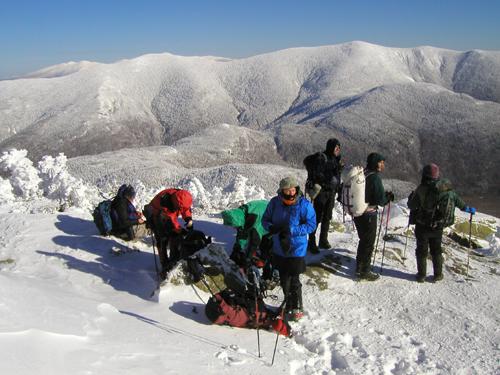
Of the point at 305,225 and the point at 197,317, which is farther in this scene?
the point at 197,317

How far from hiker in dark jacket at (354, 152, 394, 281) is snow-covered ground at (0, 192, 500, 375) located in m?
0.34

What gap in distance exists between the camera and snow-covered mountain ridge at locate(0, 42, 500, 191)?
260 feet

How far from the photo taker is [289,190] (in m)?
6.53

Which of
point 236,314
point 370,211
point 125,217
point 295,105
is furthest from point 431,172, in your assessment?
point 295,105

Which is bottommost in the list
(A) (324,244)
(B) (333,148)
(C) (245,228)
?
(A) (324,244)

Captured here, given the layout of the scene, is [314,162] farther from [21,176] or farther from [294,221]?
[21,176]

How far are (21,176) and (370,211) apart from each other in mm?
15027

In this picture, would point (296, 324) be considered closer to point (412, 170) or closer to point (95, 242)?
point (95, 242)

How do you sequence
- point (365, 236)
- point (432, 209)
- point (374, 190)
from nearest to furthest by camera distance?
point (374, 190) → point (432, 209) → point (365, 236)

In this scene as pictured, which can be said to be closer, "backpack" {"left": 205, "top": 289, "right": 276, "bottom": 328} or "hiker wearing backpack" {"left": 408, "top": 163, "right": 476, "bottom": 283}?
"backpack" {"left": 205, "top": 289, "right": 276, "bottom": 328}

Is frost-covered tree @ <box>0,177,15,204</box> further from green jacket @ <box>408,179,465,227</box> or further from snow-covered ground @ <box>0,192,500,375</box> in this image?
green jacket @ <box>408,179,465,227</box>

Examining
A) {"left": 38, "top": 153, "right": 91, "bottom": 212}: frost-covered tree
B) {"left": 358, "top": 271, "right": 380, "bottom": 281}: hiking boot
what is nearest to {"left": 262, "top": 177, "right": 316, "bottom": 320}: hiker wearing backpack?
{"left": 358, "top": 271, "right": 380, "bottom": 281}: hiking boot

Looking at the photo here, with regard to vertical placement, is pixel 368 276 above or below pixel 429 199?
below

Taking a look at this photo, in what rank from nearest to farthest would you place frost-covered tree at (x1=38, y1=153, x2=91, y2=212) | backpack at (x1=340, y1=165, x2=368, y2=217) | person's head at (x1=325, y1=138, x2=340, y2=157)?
backpack at (x1=340, y1=165, x2=368, y2=217) → person's head at (x1=325, y1=138, x2=340, y2=157) → frost-covered tree at (x1=38, y1=153, x2=91, y2=212)
